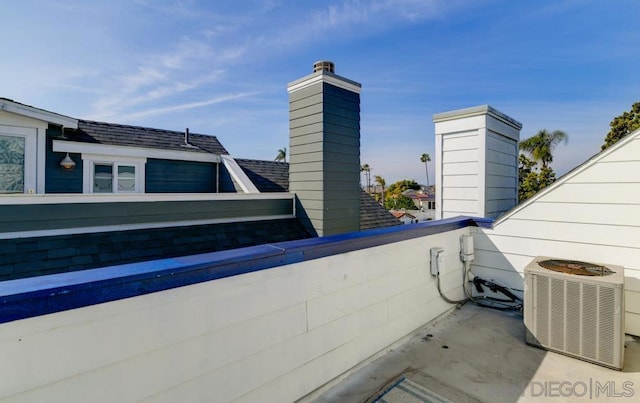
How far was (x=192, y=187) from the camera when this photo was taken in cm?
775

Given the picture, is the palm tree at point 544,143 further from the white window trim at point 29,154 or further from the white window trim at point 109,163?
the white window trim at point 29,154

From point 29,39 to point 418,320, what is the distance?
8056 millimetres

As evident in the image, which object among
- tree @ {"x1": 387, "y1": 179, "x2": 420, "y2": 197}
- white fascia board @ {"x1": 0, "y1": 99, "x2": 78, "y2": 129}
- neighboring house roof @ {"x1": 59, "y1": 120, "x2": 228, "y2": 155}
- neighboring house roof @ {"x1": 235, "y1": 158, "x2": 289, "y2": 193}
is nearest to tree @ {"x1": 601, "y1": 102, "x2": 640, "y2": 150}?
neighboring house roof @ {"x1": 235, "y1": 158, "x2": 289, "y2": 193}

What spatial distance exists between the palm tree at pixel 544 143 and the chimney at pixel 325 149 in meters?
28.4

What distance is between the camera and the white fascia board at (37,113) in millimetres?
5083

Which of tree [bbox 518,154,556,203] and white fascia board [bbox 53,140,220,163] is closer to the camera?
white fascia board [bbox 53,140,220,163]

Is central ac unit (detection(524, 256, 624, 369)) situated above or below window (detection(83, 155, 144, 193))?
below

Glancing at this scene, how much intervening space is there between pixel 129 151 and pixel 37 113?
1602 millimetres

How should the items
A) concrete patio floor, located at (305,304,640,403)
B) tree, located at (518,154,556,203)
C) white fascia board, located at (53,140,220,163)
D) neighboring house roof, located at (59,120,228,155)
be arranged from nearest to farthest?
concrete patio floor, located at (305,304,640,403)
white fascia board, located at (53,140,220,163)
neighboring house roof, located at (59,120,228,155)
tree, located at (518,154,556,203)

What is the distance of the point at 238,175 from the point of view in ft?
Answer: 24.4

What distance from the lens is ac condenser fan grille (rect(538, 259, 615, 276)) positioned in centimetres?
236

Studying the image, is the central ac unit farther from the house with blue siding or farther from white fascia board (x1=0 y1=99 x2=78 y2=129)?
white fascia board (x1=0 y1=99 x2=78 y2=129)

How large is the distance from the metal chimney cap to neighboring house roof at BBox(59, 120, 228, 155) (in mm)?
4716

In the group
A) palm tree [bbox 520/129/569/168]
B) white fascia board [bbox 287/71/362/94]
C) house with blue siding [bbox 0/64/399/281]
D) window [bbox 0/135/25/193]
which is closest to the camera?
house with blue siding [bbox 0/64/399/281]
